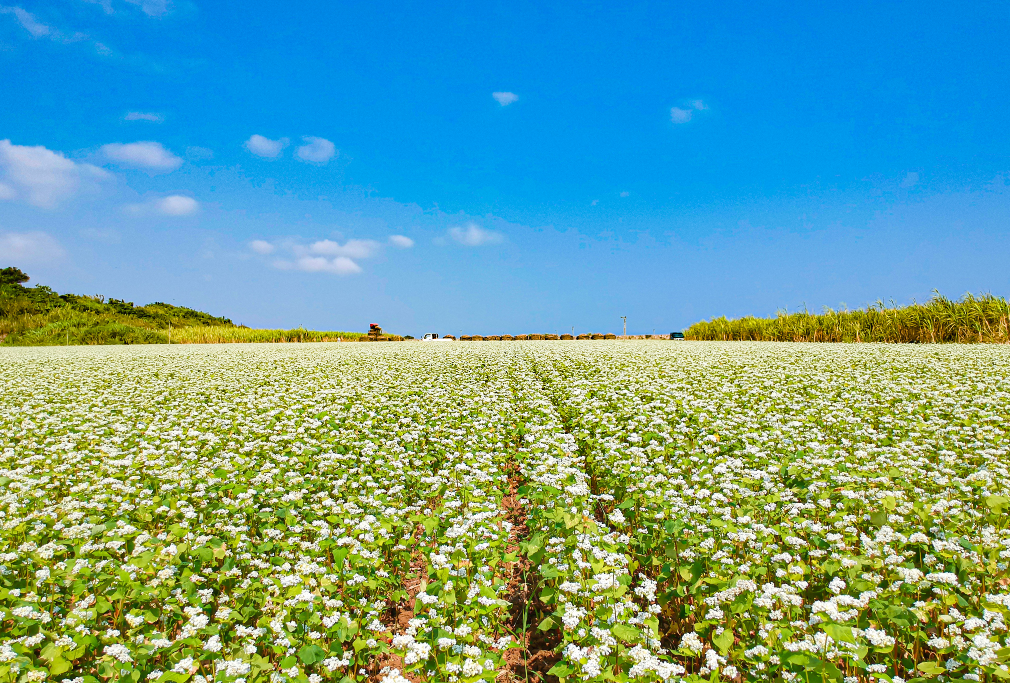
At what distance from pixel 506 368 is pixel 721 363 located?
7.80 metres

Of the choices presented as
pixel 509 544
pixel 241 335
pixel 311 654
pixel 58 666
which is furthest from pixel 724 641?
pixel 241 335

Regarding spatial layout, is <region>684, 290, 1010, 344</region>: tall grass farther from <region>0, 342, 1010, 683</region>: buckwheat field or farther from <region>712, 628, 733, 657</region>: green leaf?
<region>712, 628, 733, 657</region>: green leaf

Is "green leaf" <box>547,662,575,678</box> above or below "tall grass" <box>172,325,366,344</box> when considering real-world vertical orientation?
below

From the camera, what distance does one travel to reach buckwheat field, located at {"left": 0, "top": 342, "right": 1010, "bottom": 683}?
3.73 metres

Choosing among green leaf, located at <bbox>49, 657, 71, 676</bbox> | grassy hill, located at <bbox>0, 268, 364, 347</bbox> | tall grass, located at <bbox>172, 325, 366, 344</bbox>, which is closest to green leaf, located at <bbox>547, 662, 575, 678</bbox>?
green leaf, located at <bbox>49, 657, 71, 676</bbox>

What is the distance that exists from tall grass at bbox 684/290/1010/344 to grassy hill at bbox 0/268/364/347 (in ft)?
148

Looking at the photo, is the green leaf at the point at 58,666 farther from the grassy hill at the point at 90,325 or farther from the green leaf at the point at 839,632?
the grassy hill at the point at 90,325

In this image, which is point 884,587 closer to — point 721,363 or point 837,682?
point 837,682

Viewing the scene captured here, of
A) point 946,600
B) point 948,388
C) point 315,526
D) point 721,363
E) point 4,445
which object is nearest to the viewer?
point 946,600

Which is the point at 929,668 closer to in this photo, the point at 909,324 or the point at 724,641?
the point at 724,641

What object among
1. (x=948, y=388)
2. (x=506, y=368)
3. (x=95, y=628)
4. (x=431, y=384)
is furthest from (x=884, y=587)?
(x=506, y=368)

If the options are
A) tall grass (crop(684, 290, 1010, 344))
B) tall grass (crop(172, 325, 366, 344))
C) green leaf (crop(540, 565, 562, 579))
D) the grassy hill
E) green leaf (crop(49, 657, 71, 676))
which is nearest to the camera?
green leaf (crop(49, 657, 71, 676))

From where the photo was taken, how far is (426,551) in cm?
510

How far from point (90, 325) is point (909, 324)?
6331 centimetres
